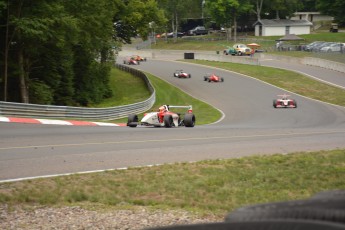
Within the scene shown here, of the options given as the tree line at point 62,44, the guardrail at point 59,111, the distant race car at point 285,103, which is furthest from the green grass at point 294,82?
the guardrail at point 59,111

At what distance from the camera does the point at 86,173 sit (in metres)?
11.8

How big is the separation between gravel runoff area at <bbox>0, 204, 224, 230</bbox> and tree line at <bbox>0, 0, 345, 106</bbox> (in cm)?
2290

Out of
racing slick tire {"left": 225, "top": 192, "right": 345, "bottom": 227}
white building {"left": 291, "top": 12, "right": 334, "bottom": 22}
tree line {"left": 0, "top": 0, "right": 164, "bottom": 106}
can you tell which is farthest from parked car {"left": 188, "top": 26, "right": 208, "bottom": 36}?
racing slick tire {"left": 225, "top": 192, "right": 345, "bottom": 227}

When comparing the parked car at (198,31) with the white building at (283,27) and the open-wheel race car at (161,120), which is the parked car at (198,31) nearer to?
the white building at (283,27)

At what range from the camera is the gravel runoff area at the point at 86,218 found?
775 centimetres

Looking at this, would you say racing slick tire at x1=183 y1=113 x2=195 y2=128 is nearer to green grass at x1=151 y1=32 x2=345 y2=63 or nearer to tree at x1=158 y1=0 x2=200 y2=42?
green grass at x1=151 y1=32 x2=345 y2=63

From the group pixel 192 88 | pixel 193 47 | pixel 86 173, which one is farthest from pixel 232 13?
pixel 86 173

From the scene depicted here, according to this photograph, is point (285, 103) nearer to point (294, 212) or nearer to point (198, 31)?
point (294, 212)

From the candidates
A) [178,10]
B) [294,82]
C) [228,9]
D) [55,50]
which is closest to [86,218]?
[55,50]

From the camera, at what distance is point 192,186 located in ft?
35.2

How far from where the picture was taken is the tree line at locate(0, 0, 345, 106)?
32250 mm

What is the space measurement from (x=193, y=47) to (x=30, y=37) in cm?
7426

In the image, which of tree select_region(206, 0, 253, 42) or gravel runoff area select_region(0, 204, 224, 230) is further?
tree select_region(206, 0, 253, 42)

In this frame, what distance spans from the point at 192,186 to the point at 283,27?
103959 mm
